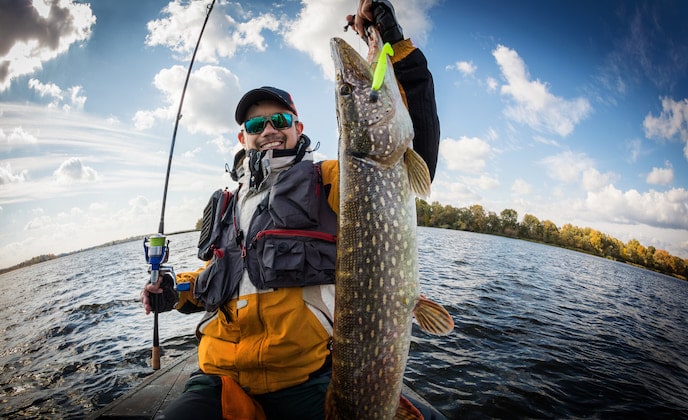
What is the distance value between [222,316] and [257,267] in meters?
0.50

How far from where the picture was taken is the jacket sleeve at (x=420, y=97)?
7.48 ft

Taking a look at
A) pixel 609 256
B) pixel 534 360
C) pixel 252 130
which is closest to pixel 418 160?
pixel 252 130

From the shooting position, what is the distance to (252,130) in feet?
9.96

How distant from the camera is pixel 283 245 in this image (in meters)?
2.38

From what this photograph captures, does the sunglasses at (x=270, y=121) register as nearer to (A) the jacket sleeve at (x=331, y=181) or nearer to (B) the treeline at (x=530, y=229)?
(A) the jacket sleeve at (x=331, y=181)

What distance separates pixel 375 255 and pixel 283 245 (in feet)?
2.73

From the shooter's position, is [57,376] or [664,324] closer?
[57,376]

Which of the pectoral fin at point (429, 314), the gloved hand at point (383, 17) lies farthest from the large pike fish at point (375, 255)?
the gloved hand at point (383, 17)

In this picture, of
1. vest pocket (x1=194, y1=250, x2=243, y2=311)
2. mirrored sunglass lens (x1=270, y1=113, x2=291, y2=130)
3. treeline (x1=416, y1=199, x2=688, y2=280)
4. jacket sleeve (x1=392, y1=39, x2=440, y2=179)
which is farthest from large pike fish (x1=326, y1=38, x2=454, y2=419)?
treeline (x1=416, y1=199, x2=688, y2=280)

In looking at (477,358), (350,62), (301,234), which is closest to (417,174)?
(350,62)

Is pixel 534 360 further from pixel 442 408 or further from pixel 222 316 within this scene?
pixel 222 316

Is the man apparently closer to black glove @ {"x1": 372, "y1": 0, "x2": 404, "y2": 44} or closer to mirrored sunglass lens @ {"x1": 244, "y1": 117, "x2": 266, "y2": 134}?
black glove @ {"x1": 372, "y1": 0, "x2": 404, "y2": 44}

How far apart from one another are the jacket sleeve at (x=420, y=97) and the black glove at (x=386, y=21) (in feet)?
0.38

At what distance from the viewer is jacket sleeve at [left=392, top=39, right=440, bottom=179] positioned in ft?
7.48
